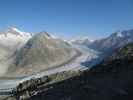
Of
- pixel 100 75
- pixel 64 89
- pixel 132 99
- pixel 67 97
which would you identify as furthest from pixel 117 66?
pixel 132 99

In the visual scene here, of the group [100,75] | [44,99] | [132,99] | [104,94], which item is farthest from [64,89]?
[132,99]

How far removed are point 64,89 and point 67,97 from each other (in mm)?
5884

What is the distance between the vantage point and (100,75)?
51.6 m

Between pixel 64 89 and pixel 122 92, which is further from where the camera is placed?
pixel 64 89

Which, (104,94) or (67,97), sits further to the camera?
(67,97)

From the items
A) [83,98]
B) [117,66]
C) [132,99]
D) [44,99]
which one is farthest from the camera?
[117,66]

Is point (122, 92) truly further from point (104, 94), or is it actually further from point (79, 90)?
point (79, 90)

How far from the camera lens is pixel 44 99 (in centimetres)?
4831

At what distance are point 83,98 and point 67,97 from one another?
3.44 metres

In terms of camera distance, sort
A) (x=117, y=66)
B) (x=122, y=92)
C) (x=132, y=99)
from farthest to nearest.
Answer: (x=117, y=66)
(x=122, y=92)
(x=132, y=99)

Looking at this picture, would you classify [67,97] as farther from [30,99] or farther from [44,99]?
[30,99]

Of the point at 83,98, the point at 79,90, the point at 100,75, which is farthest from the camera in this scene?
the point at 100,75

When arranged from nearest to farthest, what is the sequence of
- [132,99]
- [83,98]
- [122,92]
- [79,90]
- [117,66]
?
[132,99]
[122,92]
[83,98]
[79,90]
[117,66]

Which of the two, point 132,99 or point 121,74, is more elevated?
point 121,74
